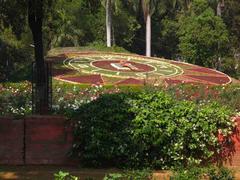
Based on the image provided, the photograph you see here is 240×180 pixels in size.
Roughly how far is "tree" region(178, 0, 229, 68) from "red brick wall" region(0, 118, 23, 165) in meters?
30.9

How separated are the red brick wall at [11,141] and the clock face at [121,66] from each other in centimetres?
1690

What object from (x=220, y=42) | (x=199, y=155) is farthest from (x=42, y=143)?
(x=220, y=42)

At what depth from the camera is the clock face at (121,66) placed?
84.9 ft

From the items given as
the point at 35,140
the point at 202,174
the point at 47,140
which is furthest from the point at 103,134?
the point at 202,174

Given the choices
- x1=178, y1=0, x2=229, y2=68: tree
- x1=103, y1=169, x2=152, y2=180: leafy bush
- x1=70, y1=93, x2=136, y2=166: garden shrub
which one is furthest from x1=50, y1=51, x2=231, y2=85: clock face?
x1=103, y1=169, x2=152, y2=180: leafy bush

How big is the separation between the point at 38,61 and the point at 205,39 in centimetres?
2958

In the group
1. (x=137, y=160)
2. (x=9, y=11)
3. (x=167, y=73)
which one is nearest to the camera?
(x=137, y=160)

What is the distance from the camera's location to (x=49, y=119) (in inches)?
321

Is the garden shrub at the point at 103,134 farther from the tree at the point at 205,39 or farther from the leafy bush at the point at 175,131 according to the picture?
the tree at the point at 205,39

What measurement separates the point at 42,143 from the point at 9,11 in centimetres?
333

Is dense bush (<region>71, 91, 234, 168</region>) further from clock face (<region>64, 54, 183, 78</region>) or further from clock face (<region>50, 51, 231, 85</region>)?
clock face (<region>64, 54, 183, 78</region>)

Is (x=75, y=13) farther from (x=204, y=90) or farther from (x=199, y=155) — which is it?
(x=199, y=155)

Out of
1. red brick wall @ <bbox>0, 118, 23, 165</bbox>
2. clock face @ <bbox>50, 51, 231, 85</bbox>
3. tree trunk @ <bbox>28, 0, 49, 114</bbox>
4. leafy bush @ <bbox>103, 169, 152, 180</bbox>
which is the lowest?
clock face @ <bbox>50, 51, 231, 85</bbox>

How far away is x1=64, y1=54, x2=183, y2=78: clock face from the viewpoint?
25.9 meters
